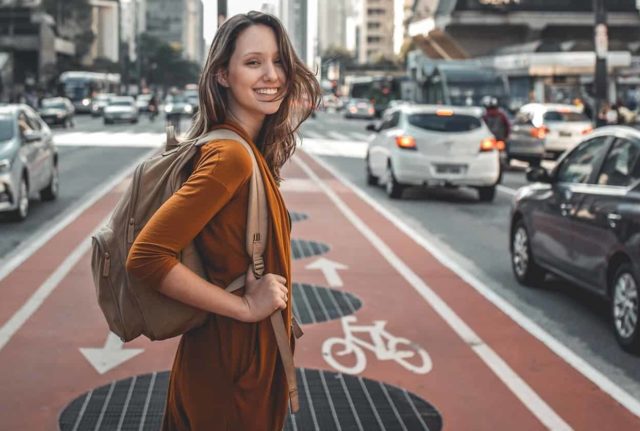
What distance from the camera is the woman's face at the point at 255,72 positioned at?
2930 millimetres

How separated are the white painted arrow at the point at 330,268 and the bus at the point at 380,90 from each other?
61297 millimetres

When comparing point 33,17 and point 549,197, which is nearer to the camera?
point 549,197

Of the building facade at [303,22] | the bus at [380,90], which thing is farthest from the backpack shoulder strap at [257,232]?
the bus at [380,90]

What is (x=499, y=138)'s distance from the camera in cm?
2342

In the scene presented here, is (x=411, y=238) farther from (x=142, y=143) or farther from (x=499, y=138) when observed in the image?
(x=142, y=143)

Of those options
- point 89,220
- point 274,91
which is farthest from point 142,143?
point 274,91

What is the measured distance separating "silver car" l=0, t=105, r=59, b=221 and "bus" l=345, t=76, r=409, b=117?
55.9 m

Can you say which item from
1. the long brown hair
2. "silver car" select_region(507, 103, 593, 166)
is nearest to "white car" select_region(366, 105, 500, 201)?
"silver car" select_region(507, 103, 593, 166)

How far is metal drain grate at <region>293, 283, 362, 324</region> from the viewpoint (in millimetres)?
8789

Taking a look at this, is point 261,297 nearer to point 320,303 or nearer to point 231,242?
point 231,242

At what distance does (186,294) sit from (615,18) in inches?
4388

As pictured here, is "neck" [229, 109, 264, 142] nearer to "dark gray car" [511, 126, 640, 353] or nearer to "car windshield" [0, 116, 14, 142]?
"dark gray car" [511, 126, 640, 353]

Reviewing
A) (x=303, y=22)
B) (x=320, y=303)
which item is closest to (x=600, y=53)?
(x=320, y=303)

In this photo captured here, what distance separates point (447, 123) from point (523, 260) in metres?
8.91
